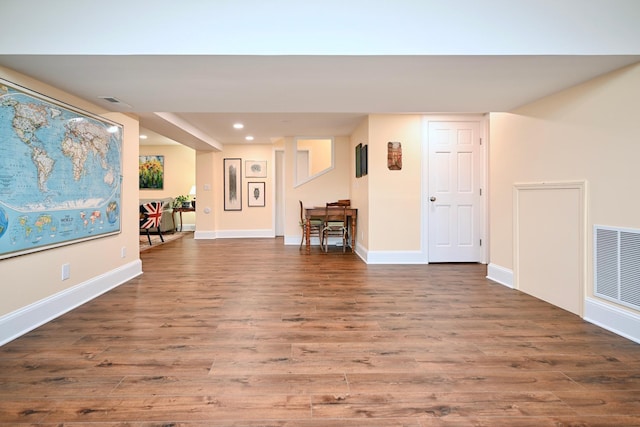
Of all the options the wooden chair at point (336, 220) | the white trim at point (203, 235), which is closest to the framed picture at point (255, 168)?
the white trim at point (203, 235)

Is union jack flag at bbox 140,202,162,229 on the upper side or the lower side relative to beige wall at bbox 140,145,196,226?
lower

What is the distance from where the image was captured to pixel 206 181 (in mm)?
7883

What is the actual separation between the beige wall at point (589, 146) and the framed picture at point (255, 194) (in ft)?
19.0

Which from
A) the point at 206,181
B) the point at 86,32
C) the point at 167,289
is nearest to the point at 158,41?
the point at 86,32

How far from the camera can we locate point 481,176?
15.8 feet

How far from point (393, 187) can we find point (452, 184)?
0.87 m

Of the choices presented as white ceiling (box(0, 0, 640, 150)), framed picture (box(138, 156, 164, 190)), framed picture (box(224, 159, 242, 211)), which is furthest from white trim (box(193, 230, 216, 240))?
white ceiling (box(0, 0, 640, 150))

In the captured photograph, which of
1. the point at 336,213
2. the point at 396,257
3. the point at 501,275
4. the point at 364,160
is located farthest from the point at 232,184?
the point at 501,275

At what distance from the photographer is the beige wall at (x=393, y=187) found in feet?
15.9

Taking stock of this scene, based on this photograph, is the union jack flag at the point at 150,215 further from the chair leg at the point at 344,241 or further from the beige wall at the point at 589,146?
the beige wall at the point at 589,146

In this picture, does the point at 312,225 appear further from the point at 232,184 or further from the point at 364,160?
the point at 232,184

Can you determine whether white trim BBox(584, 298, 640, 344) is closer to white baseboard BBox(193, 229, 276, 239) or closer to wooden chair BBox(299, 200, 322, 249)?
wooden chair BBox(299, 200, 322, 249)

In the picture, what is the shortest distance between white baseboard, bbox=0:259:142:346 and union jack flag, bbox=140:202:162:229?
331cm

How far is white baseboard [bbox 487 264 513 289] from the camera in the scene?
3.60m
